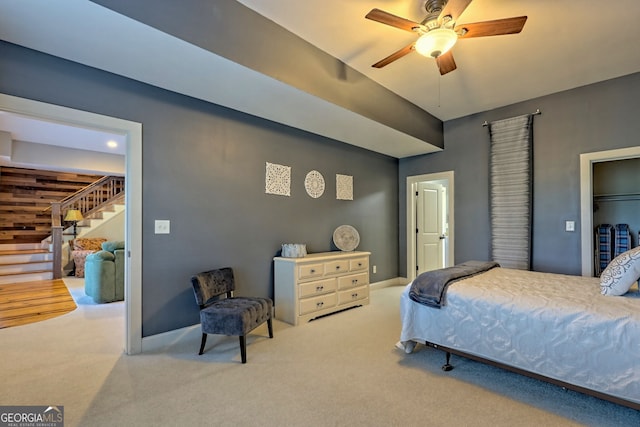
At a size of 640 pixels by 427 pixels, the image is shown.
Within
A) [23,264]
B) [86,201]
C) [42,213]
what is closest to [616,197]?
[23,264]

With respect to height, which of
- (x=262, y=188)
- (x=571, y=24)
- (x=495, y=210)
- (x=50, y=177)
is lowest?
(x=495, y=210)

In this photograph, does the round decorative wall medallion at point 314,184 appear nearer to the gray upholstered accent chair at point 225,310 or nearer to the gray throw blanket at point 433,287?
the gray upholstered accent chair at point 225,310

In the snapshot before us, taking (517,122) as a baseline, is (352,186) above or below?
below

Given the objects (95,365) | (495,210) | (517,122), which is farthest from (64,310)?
(517,122)

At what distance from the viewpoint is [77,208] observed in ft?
24.7

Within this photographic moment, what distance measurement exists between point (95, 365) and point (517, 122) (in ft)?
18.4

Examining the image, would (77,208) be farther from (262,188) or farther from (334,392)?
(334,392)

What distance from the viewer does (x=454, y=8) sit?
2.01m

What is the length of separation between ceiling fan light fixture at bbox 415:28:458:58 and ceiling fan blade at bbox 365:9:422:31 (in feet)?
0.34

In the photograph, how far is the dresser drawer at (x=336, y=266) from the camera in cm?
370

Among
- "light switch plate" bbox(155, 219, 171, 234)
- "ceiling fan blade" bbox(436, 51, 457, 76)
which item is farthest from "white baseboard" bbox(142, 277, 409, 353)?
"ceiling fan blade" bbox(436, 51, 457, 76)

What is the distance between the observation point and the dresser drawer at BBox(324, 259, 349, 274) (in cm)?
370

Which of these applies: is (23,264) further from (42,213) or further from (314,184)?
(314,184)

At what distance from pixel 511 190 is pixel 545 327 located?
2.88 m
